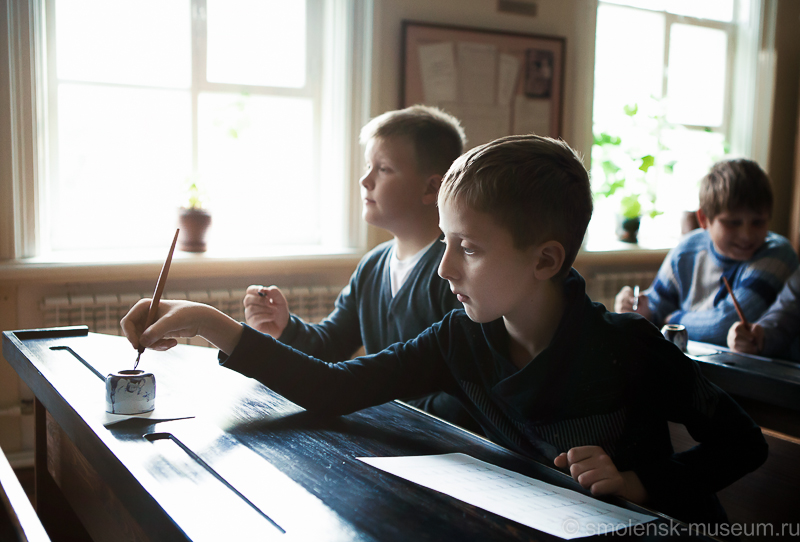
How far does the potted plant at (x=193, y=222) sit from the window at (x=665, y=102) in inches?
84.7

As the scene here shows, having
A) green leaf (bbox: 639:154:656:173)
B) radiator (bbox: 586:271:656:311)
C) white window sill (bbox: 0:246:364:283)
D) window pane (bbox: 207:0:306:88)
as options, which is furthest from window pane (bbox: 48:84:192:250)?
green leaf (bbox: 639:154:656:173)

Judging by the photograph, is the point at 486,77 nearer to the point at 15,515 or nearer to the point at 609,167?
the point at 609,167

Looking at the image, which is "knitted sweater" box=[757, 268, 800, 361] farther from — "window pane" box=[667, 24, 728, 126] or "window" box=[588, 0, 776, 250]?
"window pane" box=[667, 24, 728, 126]

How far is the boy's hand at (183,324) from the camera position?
1066mm

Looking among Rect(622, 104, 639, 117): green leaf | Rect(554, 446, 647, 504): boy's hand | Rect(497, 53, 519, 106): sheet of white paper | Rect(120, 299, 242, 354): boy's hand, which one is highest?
Rect(497, 53, 519, 106): sheet of white paper

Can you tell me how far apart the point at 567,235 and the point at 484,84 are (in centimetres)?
239

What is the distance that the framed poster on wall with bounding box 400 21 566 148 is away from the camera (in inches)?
122

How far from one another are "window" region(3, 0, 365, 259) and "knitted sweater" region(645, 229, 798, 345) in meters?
1.33

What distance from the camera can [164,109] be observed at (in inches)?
111

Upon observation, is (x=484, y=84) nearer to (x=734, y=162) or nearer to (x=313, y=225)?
(x=313, y=225)

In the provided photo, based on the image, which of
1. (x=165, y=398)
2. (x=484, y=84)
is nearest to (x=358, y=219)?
(x=484, y=84)

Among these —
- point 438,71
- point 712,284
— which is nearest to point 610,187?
point 438,71

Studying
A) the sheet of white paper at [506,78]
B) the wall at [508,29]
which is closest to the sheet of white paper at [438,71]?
the wall at [508,29]

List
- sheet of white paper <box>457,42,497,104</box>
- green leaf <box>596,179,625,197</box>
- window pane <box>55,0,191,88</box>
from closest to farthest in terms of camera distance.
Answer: window pane <box>55,0,191,88</box>, sheet of white paper <box>457,42,497,104</box>, green leaf <box>596,179,625,197</box>
